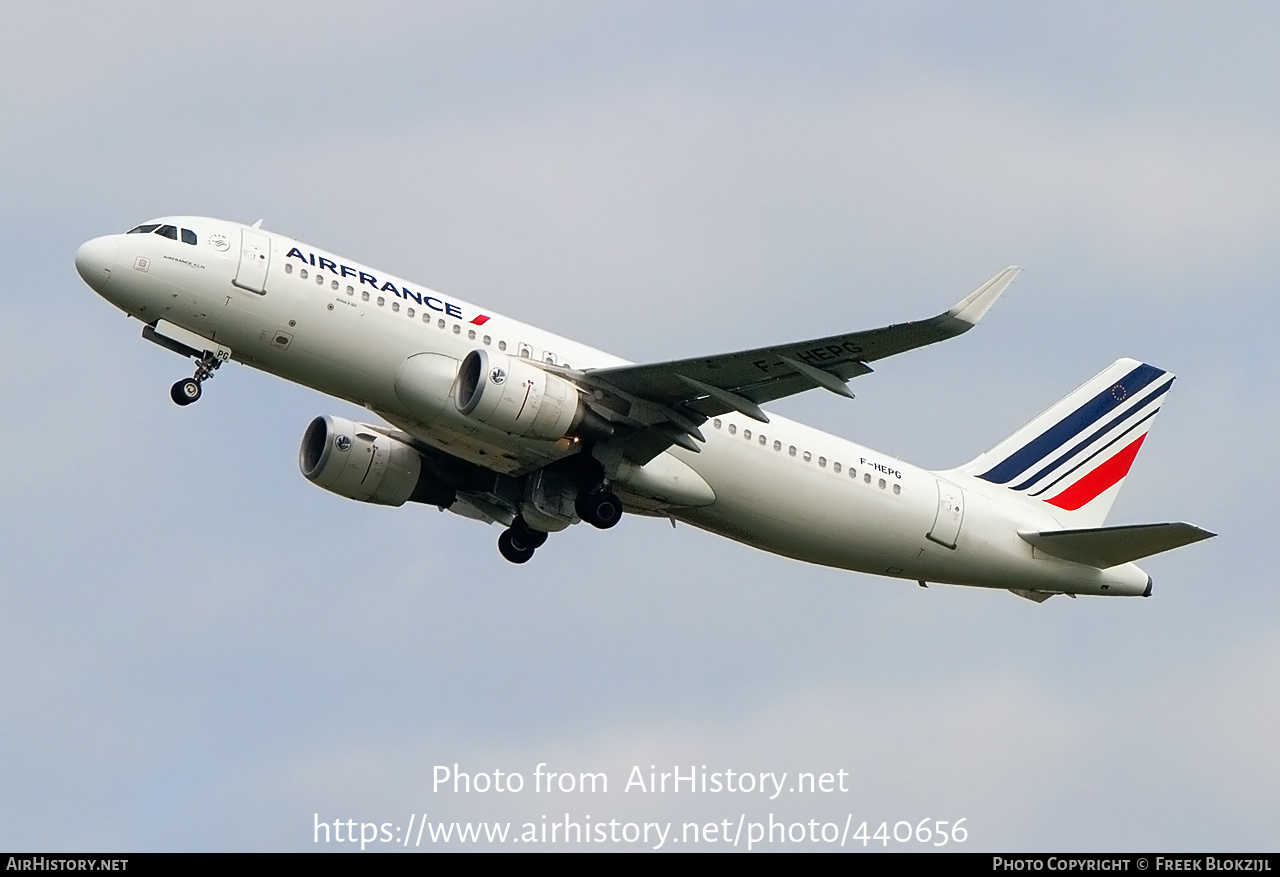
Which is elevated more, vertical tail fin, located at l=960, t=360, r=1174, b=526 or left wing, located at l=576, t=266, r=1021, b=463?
vertical tail fin, located at l=960, t=360, r=1174, b=526

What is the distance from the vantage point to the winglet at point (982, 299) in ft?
117

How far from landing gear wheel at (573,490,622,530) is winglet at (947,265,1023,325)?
1004cm

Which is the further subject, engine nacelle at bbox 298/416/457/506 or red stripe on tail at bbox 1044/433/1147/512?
red stripe on tail at bbox 1044/433/1147/512

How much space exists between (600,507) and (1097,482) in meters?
14.1

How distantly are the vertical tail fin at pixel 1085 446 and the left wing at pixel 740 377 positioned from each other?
9.43m

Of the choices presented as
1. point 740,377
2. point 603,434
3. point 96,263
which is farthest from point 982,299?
point 96,263

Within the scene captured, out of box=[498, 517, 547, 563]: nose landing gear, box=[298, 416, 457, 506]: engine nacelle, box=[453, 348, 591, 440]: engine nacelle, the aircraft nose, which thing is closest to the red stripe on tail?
box=[498, 517, 547, 563]: nose landing gear

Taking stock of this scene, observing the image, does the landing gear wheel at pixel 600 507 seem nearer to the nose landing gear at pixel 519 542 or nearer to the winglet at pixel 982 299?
the nose landing gear at pixel 519 542

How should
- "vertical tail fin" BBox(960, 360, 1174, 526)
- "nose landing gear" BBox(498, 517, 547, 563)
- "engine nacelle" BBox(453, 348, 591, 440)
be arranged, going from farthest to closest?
"vertical tail fin" BBox(960, 360, 1174, 526) → "nose landing gear" BBox(498, 517, 547, 563) → "engine nacelle" BBox(453, 348, 591, 440)

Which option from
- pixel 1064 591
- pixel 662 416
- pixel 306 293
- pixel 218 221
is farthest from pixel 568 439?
pixel 1064 591

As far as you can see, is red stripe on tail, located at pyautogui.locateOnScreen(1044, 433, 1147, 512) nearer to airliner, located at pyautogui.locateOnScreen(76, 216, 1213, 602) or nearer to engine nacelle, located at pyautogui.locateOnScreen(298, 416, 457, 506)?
airliner, located at pyautogui.locateOnScreen(76, 216, 1213, 602)

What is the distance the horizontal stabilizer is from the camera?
42.8 m

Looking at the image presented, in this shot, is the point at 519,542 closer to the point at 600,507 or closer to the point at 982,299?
the point at 600,507

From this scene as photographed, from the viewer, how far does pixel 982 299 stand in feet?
117
